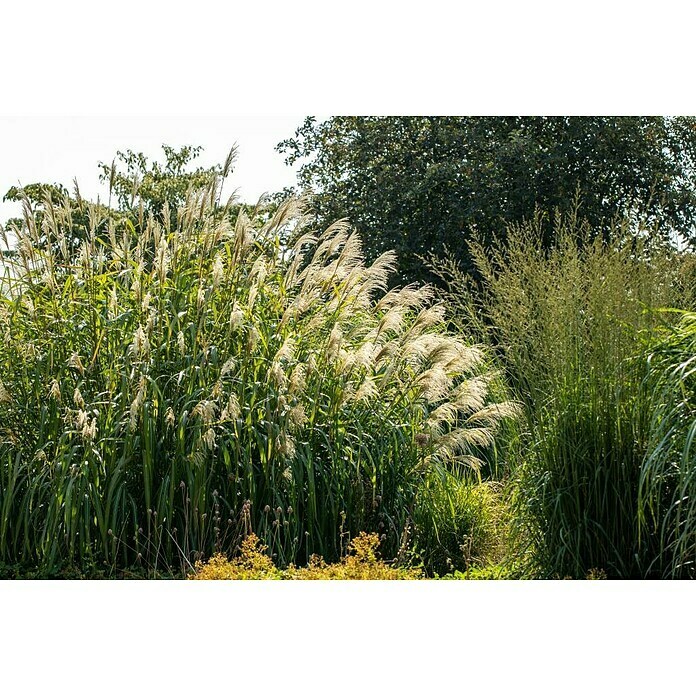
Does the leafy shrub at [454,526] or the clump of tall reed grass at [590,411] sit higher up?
the clump of tall reed grass at [590,411]

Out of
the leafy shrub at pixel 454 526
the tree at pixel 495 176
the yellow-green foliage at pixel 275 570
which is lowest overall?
A: the yellow-green foliage at pixel 275 570

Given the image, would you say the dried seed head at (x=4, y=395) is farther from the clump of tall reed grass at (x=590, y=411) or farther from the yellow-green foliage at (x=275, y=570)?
the clump of tall reed grass at (x=590, y=411)

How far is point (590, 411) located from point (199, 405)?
2.07 metres

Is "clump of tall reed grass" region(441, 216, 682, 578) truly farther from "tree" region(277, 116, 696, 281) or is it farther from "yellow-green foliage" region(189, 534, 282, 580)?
"tree" region(277, 116, 696, 281)

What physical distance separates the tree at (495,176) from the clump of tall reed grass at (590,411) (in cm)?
733

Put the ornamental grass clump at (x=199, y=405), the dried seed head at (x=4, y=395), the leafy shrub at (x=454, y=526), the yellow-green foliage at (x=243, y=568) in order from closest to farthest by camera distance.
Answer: the yellow-green foliage at (x=243, y=568) → the ornamental grass clump at (x=199, y=405) → the dried seed head at (x=4, y=395) → the leafy shrub at (x=454, y=526)

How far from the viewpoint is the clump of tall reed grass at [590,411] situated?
4.38 metres

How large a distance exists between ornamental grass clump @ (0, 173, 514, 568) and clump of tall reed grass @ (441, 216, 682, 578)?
507 mm

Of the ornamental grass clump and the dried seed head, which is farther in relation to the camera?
the dried seed head

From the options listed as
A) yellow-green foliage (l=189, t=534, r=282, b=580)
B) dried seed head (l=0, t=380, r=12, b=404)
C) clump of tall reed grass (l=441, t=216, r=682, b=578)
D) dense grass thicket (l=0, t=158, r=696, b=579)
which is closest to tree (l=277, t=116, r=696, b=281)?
dense grass thicket (l=0, t=158, r=696, b=579)

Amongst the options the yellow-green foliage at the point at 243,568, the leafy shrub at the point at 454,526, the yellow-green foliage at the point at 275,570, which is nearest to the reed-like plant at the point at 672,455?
the leafy shrub at the point at 454,526

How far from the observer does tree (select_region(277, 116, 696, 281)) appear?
474 inches

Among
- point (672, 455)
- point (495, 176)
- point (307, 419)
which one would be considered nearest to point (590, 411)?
point (672, 455)
